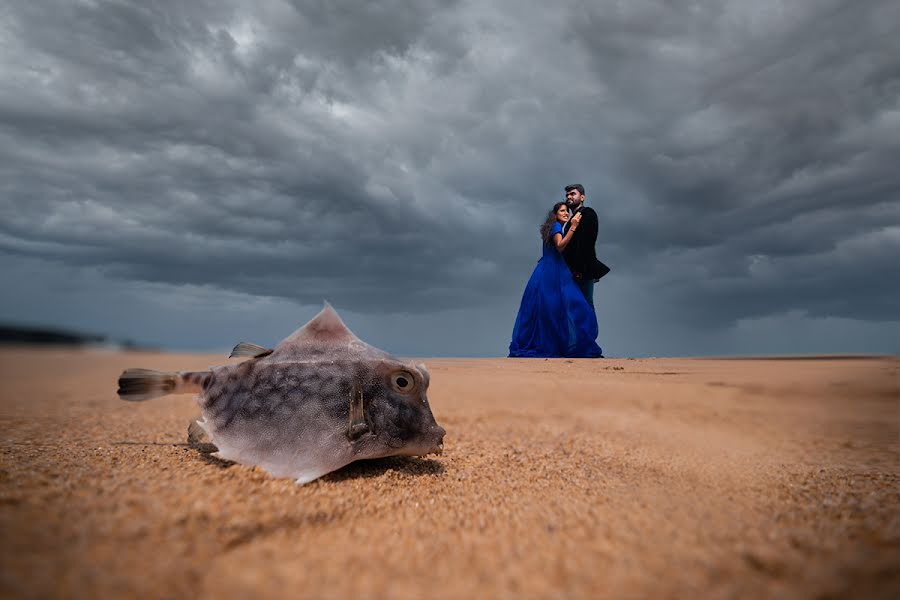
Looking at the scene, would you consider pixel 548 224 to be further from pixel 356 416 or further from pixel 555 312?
pixel 356 416

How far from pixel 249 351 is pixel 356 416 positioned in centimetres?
101

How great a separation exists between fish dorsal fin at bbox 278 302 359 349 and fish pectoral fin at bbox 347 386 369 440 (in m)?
0.49

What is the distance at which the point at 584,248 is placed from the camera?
1253 cm

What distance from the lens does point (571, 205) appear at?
42.6 feet

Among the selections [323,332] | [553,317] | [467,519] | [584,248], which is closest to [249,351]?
[323,332]

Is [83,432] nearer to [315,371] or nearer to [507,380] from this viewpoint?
[315,371]

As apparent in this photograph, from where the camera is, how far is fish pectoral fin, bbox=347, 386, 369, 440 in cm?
254

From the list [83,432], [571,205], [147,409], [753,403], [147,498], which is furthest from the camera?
[571,205]

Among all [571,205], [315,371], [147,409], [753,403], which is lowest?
[147,409]

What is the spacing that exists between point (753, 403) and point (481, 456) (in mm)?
3829

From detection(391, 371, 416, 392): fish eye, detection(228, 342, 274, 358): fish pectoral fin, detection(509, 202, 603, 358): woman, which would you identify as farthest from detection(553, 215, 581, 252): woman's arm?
detection(228, 342, 274, 358): fish pectoral fin

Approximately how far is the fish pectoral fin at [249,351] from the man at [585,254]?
10714 mm

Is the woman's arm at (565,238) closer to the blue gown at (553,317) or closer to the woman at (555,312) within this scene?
the woman at (555,312)

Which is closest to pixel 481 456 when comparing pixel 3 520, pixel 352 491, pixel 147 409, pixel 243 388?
pixel 352 491
